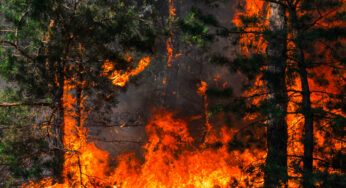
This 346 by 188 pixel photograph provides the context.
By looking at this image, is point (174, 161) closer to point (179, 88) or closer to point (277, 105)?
point (179, 88)

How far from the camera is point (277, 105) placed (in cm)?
645

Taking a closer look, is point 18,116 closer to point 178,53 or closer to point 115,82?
point 115,82

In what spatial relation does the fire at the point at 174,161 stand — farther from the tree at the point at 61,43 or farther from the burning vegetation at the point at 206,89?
the tree at the point at 61,43

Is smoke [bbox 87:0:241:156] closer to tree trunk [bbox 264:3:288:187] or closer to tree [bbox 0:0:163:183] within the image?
tree [bbox 0:0:163:183]

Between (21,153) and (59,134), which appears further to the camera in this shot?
(59,134)

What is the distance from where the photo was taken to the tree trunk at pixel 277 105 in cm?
502

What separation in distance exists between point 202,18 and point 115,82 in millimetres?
5195

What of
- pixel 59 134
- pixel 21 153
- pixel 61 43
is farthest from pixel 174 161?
pixel 61 43

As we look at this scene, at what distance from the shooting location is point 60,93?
821 cm

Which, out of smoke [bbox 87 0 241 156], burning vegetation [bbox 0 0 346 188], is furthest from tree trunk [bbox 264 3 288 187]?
smoke [bbox 87 0 241 156]

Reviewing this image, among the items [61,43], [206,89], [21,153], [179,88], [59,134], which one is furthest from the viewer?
[179,88]

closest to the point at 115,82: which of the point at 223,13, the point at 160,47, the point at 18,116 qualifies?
the point at 18,116

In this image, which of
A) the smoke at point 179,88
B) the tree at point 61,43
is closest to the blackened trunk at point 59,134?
the tree at point 61,43

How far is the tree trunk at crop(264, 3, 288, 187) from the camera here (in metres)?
5.02
